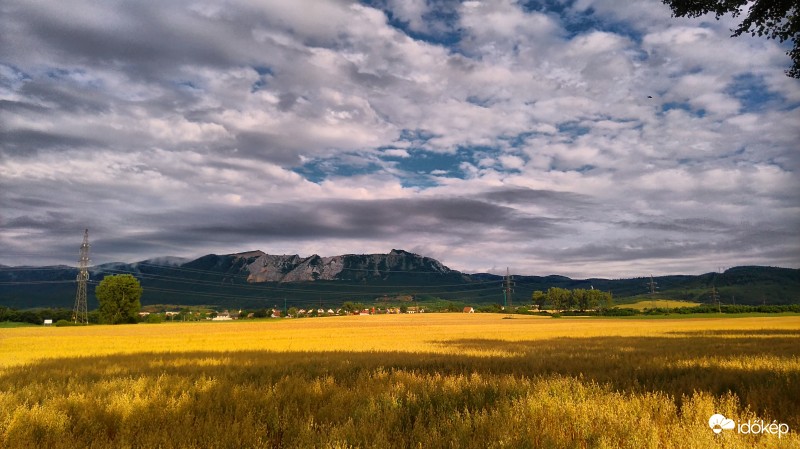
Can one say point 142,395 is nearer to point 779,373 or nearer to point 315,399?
point 315,399

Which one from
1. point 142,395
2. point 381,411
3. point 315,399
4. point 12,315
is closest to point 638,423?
point 381,411

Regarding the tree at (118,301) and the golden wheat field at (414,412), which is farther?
the tree at (118,301)

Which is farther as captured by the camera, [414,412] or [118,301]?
[118,301]

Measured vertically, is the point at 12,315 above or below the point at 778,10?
below

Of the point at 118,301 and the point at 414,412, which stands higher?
the point at 414,412

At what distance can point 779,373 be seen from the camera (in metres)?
9.73

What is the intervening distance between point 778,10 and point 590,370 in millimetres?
14592

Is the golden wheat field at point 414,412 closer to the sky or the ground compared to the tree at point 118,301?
closer to the sky

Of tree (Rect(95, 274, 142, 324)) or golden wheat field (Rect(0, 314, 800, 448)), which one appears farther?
tree (Rect(95, 274, 142, 324))

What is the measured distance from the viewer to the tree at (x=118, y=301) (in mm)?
118994

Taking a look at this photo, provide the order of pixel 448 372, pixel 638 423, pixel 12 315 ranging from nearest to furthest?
pixel 638 423, pixel 448 372, pixel 12 315

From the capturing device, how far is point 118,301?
395 feet

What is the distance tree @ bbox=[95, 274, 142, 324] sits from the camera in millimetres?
118994

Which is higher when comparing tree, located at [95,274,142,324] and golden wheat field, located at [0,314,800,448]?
golden wheat field, located at [0,314,800,448]
